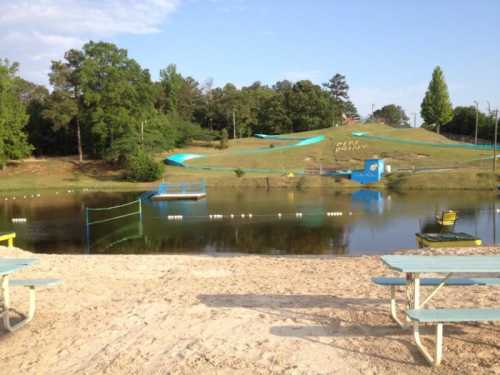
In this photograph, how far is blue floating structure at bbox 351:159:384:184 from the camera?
4531cm

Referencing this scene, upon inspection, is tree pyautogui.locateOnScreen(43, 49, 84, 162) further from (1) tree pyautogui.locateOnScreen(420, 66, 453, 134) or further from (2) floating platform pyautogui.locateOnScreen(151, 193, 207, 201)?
(1) tree pyautogui.locateOnScreen(420, 66, 453, 134)

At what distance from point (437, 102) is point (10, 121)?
6194 cm

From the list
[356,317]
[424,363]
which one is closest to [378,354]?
[424,363]

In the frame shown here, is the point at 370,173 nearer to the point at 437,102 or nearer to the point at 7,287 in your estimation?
the point at 437,102

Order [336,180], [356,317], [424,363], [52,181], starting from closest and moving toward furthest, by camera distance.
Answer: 1. [424,363]
2. [356,317]
3. [336,180]
4. [52,181]

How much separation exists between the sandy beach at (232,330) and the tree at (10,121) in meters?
50.8

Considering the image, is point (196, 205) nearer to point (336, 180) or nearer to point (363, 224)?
point (363, 224)

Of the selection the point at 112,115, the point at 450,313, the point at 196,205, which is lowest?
the point at 196,205

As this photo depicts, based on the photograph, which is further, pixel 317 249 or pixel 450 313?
pixel 317 249

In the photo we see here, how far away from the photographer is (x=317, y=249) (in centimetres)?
1698

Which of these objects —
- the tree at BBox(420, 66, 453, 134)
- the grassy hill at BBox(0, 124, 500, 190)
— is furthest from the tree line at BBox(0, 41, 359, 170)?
the tree at BBox(420, 66, 453, 134)

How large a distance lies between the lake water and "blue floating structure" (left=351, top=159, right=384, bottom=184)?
23.9ft

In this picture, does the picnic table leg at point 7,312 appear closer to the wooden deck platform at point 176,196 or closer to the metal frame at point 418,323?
the metal frame at point 418,323

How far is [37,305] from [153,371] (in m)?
3.34
